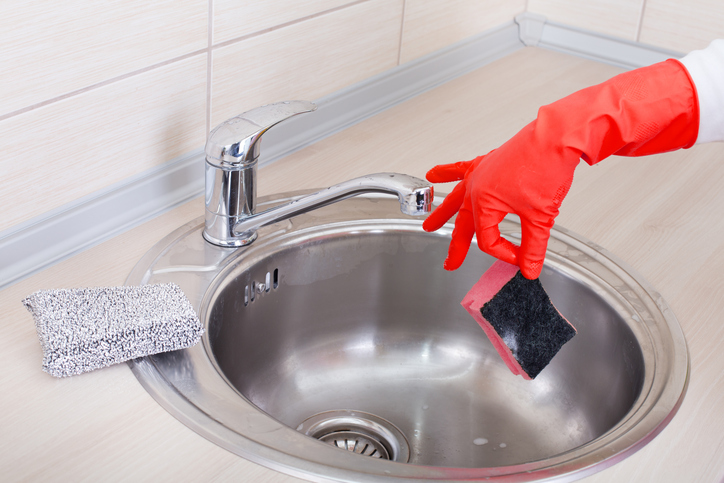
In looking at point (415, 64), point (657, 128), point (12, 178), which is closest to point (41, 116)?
point (12, 178)

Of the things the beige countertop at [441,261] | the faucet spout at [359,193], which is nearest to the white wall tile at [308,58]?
the beige countertop at [441,261]

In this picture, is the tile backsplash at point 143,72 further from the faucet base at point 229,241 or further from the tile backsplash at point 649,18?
the tile backsplash at point 649,18

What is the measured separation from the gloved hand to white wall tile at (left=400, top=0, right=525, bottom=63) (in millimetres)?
637

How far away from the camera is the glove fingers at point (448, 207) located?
83 cm

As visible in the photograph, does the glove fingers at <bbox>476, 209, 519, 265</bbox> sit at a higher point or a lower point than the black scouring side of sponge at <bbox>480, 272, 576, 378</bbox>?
higher

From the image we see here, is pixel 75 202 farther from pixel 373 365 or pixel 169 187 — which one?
pixel 373 365

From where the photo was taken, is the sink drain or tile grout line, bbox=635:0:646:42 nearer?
the sink drain

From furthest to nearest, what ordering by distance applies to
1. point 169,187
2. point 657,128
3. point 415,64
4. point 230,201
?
1. point 415,64
2. point 169,187
3. point 230,201
4. point 657,128

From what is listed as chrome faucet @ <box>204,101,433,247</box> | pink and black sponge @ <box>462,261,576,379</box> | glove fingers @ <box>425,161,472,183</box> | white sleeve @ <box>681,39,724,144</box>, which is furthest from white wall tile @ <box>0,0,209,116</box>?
white sleeve @ <box>681,39,724,144</box>

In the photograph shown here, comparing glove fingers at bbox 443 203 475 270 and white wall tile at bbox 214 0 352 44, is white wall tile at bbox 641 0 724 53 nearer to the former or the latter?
white wall tile at bbox 214 0 352 44

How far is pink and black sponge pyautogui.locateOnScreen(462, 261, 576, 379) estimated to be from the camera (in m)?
0.79

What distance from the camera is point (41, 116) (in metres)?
0.78

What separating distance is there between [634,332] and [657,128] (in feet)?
0.80

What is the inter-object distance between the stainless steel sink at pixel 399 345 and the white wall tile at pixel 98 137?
0.37ft
